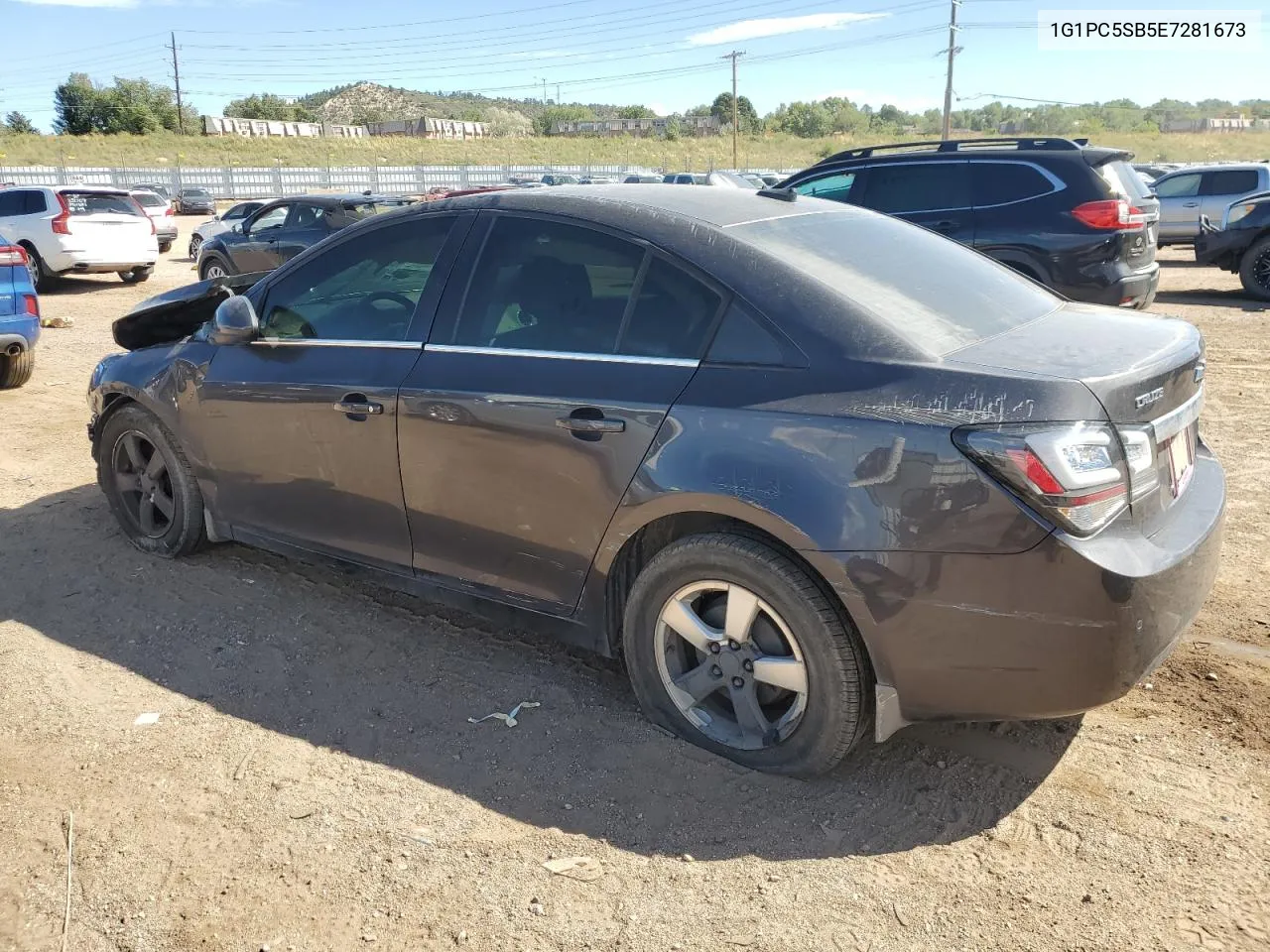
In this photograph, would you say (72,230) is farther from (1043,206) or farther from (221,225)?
(1043,206)

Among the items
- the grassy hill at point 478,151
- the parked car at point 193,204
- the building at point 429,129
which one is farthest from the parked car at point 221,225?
the building at point 429,129

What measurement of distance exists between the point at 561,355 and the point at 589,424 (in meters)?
0.32

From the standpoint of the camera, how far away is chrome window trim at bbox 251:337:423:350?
148 inches

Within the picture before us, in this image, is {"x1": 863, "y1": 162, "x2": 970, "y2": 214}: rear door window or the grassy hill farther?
the grassy hill

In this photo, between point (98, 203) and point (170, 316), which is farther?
point (98, 203)

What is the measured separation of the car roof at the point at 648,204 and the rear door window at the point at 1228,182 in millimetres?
17606

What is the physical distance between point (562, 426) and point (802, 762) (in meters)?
1.27

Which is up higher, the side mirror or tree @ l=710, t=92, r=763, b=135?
tree @ l=710, t=92, r=763, b=135

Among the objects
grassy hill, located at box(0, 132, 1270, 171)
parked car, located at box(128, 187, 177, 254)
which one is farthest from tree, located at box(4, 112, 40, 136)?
parked car, located at box(128, 187, 177, 254)

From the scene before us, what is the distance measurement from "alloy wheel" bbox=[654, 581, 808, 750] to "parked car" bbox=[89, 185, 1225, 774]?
11mm

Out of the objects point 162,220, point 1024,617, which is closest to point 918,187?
point 1024,617

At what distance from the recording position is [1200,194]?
18172 mm

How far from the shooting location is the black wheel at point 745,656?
2838 mm

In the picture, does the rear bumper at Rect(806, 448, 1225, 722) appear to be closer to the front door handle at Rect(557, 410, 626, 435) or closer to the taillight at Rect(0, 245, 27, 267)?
the front door handle at Rect(557, 410, 626, 435)
